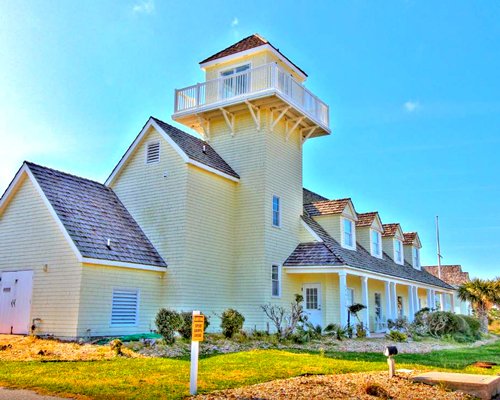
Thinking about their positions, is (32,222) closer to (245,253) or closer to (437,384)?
(245,253)

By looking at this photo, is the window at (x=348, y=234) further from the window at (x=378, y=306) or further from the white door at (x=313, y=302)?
the window at (x=378, y=306)

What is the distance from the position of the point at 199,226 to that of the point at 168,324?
555cm

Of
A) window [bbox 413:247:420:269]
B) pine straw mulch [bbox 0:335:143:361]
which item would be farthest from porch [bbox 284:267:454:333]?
pine straw mulch [bbox 0:335:143:361]

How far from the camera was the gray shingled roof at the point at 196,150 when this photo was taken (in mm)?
20734

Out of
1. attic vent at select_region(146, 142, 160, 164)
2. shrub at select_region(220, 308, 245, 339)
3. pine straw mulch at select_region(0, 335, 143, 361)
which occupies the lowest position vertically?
pine straw mulch at select_region(0, 335, 143, 361)

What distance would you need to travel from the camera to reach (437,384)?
9.35 m

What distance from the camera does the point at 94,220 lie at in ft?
60.7

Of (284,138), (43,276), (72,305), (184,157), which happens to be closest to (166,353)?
(72,305)

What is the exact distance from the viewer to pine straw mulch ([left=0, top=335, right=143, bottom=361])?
12.9 metres

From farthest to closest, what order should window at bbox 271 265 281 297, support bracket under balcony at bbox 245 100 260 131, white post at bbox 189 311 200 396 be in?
support bracket under balcony at bbox 245 100 260 131
window at bbox 271 265 281 297
white post at bbox 189 311 200 396

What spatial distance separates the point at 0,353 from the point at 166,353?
4.53m

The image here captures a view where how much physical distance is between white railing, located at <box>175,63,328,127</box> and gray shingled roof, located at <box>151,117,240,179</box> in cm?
203

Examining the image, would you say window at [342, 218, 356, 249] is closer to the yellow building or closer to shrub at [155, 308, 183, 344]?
the yellow building

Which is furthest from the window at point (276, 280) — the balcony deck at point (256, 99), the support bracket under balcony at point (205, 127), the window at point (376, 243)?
the window at point (376, 243)
